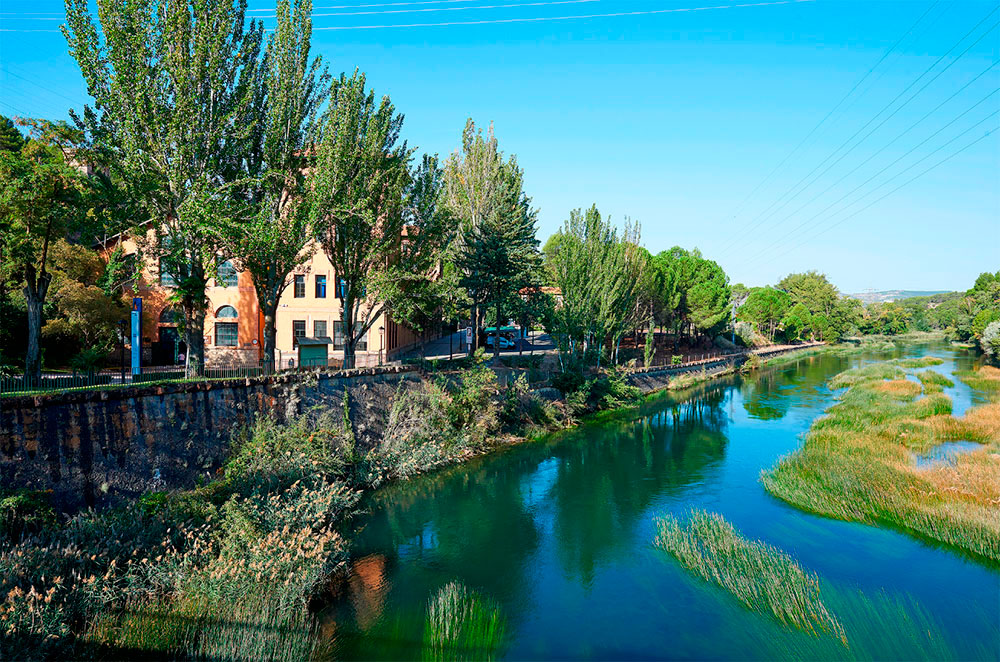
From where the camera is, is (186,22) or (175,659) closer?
(175,659)

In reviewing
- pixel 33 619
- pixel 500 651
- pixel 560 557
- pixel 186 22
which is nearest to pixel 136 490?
pixel 33 619

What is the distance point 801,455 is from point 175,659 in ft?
71.5

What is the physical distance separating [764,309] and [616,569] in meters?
75.8

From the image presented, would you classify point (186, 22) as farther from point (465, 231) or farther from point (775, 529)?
point (775, 529)

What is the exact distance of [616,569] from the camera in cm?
1398

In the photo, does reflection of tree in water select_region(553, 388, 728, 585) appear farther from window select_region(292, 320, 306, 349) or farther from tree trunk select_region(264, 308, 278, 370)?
window select_region(292, 320, 306, 349)

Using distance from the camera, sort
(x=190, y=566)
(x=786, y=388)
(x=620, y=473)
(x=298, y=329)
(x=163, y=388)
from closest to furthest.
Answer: (x=190, y=566)
(x=163, y=388)
(x=620, y=473)
(x=298, y=329)
(x=786, y=388)

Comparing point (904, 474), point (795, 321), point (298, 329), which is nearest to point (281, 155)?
point (298, 329)

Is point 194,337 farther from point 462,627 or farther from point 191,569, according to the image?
point 462,627

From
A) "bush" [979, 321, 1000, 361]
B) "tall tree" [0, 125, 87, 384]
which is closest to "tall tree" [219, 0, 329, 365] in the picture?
"tall tree" [0, 125, 87, 384]

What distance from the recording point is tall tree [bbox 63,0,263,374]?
17.6 meters

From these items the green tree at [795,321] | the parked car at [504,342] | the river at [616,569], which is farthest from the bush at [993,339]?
the parked car at [504,342]

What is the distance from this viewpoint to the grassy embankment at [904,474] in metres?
15.3

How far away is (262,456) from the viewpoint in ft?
54.1
